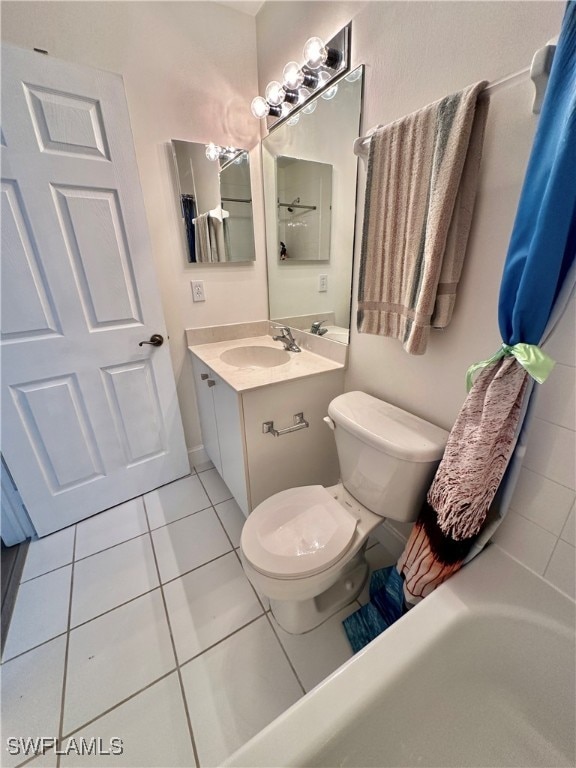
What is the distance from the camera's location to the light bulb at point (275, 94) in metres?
1.32

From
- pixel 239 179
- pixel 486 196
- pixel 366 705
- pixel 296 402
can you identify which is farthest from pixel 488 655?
pixel 239 179

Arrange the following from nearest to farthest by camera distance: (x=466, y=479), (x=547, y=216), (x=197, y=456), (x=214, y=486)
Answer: (x=547, y=216) < (x=466, y=479) < (x=214, y=486) < (x=197, y=456)

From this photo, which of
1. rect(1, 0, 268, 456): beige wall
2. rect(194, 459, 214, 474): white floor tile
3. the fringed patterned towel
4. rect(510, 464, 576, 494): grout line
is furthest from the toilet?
rect(1, 0, 268, 456): beige wall

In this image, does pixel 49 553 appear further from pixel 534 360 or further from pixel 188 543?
pixel 534 360

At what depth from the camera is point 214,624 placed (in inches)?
44.6

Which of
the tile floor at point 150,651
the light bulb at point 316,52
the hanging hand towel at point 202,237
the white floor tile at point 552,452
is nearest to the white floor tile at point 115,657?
the tile floor at point 150,651

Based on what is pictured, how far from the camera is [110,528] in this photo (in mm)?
1559

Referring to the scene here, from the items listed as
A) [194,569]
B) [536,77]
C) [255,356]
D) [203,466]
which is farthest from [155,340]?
[536,77]

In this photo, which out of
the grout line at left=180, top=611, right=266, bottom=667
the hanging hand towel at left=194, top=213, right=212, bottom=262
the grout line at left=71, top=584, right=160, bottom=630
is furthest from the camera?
the hanging hand towel at left=194, top=213, right=212, bottom=262

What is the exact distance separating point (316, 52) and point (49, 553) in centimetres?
241

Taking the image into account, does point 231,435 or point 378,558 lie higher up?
point 231,435

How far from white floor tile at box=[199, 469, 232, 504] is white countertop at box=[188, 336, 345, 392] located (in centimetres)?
80

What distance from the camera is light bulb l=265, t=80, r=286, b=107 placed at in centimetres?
132

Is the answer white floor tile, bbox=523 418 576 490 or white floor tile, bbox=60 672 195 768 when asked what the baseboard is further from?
white floor tile, bbox=523 418 576 490
